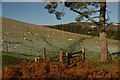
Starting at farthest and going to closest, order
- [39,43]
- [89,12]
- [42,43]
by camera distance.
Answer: [42,43] < [39,43] < [89,12]

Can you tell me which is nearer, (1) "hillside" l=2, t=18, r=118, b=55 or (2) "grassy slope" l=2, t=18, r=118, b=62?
(2) "grassy slope" l=2, t=18, r=118, b=62

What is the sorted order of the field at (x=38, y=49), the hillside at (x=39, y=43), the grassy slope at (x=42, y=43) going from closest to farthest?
the field at (x=38, y=49) < the grassy slope at (x=42, y=43) < the hillside at (x=39, y=43)

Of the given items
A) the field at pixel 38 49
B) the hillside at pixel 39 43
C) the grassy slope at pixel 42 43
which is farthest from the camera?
the hillside at pixel 39 43

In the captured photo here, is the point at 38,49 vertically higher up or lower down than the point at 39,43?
lower down

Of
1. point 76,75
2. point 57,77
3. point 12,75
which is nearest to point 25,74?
point 12,75

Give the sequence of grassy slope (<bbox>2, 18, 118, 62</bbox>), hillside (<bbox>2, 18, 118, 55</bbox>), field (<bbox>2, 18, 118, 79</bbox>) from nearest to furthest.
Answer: field (<bbox>2, 18, 118, 79</bbox>) → grassy slope (<bbox>2, 18, 118, 62</bbox>) → hillside (<bbox>2, 18, 118, 55</bbox>)

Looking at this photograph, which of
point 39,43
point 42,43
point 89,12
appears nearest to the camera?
point 89,12

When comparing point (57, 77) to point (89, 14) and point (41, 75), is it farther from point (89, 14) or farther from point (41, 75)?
point (89, 14)

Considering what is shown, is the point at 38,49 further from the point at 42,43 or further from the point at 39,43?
the point at 42,43

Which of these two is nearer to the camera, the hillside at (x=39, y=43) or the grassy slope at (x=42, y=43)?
the grassy slope at (x=42, y=43)

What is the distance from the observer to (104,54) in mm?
14617

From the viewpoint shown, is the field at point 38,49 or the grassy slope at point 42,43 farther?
the grassy slope at point 42,43

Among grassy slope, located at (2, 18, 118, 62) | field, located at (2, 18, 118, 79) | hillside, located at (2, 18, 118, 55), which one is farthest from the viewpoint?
hillside, located at (2, 18, 118, 55)

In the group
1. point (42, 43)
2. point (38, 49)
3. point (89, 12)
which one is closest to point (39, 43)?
point (42, 43)
